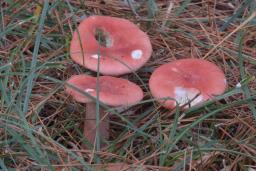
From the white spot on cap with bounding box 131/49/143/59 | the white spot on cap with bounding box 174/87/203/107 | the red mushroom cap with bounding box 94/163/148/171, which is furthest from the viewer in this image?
the white spot on cap with bounding box 131/49/143/59

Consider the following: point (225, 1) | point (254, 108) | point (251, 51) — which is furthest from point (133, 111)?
point (225, 1)

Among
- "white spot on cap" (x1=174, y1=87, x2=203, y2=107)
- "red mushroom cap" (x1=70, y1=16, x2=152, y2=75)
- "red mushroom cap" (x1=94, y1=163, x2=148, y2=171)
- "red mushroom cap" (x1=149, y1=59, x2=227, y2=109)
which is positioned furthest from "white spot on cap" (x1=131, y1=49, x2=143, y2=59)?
"red mushroom cap" (x1=94, y1=163, x2=148, y2=171)

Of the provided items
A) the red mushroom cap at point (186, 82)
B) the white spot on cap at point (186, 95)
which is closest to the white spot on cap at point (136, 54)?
the red mushroom cap at point (186, 82)

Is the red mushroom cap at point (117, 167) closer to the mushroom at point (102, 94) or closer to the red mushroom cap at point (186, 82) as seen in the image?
the mushroom at point (102, 94)

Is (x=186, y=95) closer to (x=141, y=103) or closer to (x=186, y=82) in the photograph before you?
(x=186, y=82)

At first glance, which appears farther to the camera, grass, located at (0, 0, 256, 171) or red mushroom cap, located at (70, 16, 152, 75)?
red mushroom cap, located at (70, 16, 152, 75)

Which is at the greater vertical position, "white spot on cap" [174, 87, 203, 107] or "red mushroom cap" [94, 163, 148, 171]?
"white spot on cap" [174, 87, 203, 107]

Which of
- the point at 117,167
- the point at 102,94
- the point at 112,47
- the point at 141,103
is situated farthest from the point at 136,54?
the point at 117,167

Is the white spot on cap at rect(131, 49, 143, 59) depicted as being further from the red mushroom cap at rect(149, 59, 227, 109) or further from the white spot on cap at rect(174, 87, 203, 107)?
the white spot on cap at rect(174, 87, 203, 107)

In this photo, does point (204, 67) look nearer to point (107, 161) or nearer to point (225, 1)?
point (107, 161)
